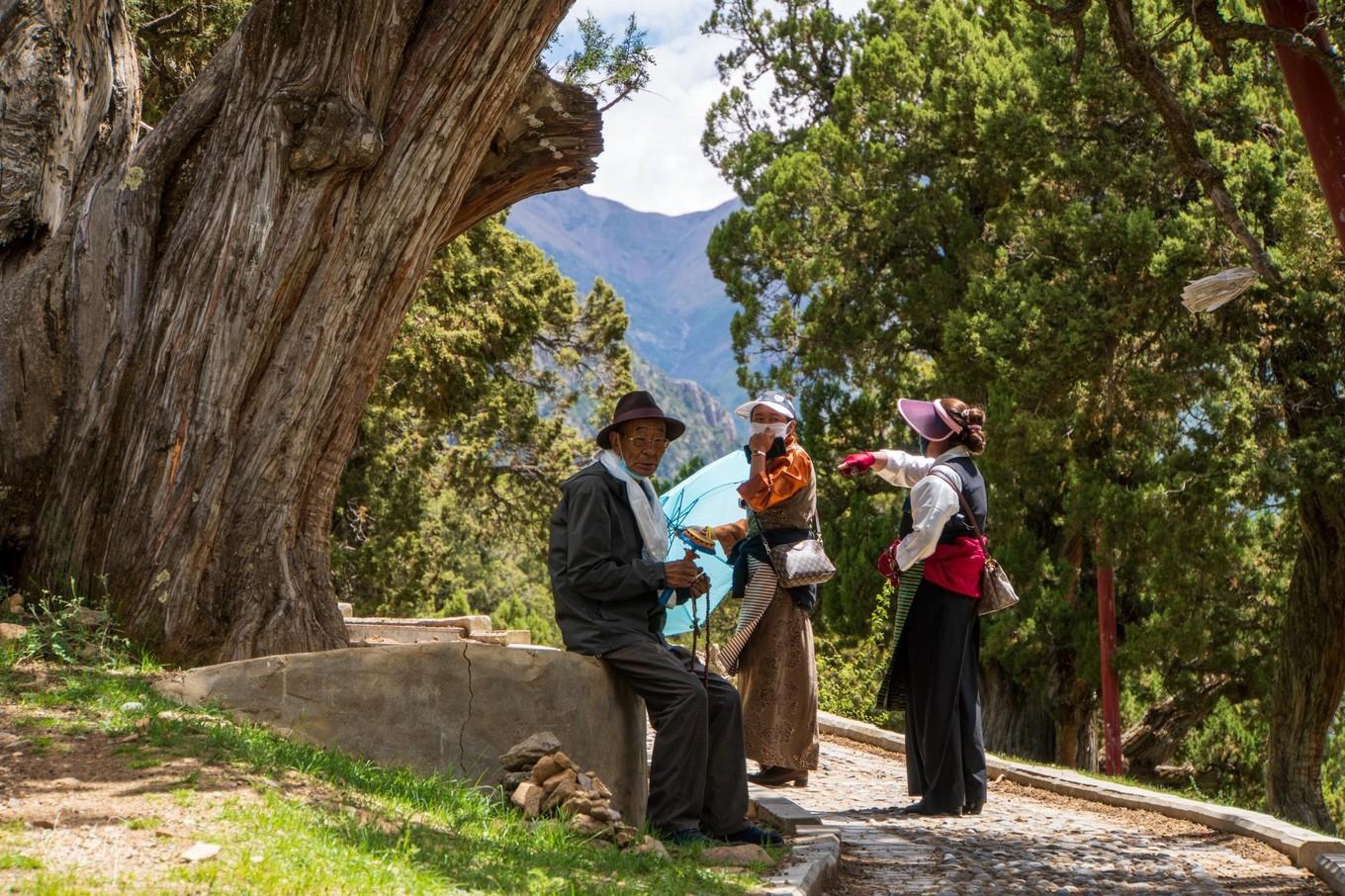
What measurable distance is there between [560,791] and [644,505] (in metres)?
1.38

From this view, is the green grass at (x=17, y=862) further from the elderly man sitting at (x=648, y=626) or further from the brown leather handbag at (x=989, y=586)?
the brown leather handbag at (x=989, y=586)

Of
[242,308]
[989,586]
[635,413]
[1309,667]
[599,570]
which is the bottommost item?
[1309,667]

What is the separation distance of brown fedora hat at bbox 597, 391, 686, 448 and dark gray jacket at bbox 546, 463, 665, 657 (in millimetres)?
198

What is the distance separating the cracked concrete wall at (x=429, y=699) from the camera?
5473 millimetres

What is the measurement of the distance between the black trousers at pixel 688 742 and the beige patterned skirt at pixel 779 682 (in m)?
1.37

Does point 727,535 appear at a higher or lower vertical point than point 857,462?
lower

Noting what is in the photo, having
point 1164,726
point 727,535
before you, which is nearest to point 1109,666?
point 1164,726

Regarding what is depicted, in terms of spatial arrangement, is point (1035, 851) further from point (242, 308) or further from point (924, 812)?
point (242, 308)

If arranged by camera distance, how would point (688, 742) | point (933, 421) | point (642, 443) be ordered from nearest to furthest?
point (688, 742)
point (642, 443)
point (933, 421)

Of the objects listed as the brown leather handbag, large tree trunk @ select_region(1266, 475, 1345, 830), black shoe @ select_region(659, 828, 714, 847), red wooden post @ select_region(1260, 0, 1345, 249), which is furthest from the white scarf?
large tree trunk @ select_region(1266, 475, 1345, 830)

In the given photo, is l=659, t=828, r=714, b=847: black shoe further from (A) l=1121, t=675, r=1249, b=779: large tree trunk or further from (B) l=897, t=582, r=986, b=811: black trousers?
(A) l=1121, t=675, r=1249, b=779: large tree trunk

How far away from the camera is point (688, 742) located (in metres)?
5.55

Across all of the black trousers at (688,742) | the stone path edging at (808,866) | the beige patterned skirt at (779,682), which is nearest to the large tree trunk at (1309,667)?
the beige patterned skirt at (779,682)

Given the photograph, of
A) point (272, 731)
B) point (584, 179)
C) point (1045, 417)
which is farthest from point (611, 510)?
point (1045, 417)
